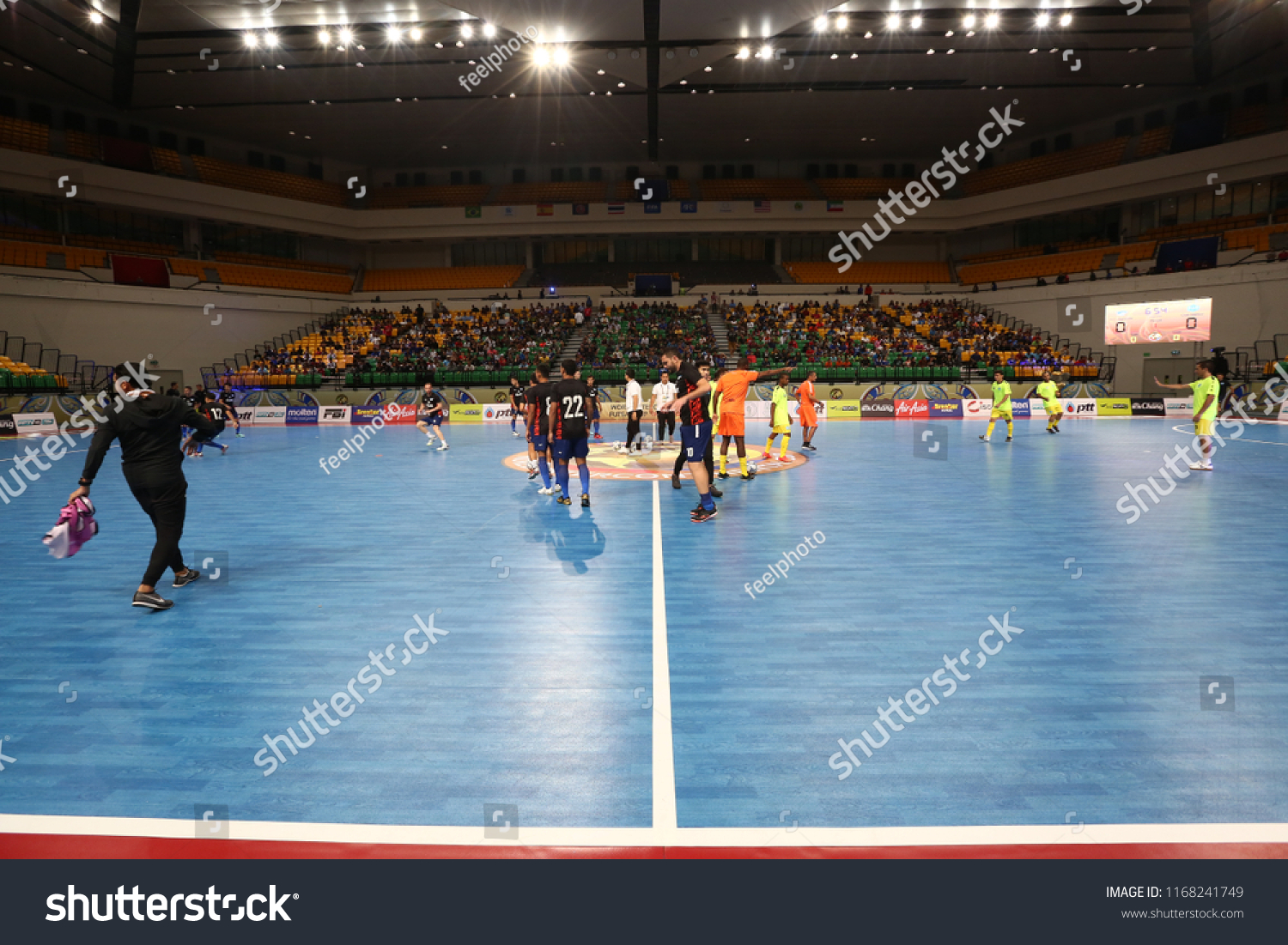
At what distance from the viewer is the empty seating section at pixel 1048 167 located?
4041 cm

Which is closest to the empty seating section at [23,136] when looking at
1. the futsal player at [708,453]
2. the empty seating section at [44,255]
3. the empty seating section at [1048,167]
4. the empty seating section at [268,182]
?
the empty seating section at [44,255]

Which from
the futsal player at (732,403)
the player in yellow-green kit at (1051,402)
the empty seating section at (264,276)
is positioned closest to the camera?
the futsal player at (732,403)

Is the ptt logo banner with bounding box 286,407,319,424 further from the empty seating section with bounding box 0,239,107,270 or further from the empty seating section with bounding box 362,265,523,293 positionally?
the empty seating section with bounding box 362,265,523,293

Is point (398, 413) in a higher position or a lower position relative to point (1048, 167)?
lower

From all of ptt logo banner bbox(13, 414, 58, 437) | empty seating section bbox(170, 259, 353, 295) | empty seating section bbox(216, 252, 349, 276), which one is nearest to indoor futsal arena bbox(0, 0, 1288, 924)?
ptt logo banner bbox(13, 414, 58, 437)

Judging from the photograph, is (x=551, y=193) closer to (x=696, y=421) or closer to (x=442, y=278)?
(x=442, y=278)

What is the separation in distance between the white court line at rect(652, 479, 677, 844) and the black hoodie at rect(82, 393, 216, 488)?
421 centimetres

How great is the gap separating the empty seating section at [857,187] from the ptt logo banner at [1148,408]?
25326mm

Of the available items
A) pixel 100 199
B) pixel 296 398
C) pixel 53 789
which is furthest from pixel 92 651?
pixel 100 199

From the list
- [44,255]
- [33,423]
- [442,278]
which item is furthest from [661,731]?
[442,278]

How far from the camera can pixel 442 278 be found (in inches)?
1929

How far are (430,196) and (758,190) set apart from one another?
22950mm

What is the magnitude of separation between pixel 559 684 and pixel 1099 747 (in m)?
2.99

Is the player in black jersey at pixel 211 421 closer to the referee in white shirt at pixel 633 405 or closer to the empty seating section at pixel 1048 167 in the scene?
the referee in white shirt at pixel 633 405
